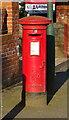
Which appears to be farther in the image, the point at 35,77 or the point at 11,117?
the point at 35,77

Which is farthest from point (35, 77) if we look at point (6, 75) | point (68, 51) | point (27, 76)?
point (68, 51)

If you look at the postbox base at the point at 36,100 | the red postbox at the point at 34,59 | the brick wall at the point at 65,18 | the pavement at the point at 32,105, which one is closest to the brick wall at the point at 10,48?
the pavement at the point at 32,105

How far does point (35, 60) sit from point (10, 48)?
1.71 metres

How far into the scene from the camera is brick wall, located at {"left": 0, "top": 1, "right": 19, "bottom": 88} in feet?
27.1

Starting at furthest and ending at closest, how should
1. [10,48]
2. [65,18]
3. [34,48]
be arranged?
[65,18] < [10,48] < [34,48]

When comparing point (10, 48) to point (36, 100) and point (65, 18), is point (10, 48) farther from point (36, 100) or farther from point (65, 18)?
point (65, 18)

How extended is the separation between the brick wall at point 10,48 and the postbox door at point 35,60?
1266mm

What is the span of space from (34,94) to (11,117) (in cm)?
90

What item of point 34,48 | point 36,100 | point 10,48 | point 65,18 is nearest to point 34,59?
point 34,48

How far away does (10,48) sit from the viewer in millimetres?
8547

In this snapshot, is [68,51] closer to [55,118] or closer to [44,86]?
[44,86]

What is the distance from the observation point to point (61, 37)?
44.9 feet

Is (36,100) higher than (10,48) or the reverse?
the reverse

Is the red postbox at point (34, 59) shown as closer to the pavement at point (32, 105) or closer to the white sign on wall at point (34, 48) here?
the white sign on wall at point (34, 48)
